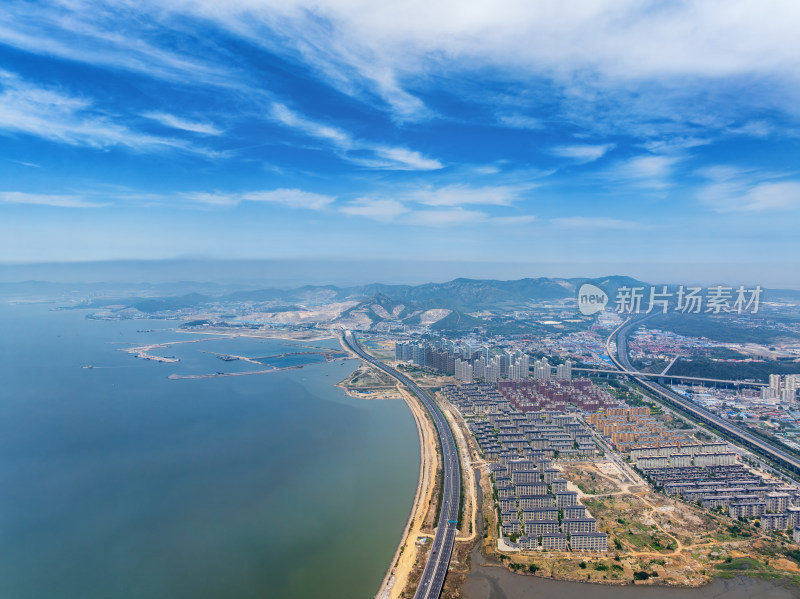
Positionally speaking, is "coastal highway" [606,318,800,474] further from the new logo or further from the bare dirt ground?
the new logo

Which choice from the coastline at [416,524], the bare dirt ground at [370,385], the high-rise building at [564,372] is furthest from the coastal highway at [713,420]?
the bare dirt ground at [370,385]

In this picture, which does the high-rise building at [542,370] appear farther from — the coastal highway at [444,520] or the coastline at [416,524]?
the coastline at [416,524]

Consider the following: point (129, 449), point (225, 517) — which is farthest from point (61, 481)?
point (225, 517)

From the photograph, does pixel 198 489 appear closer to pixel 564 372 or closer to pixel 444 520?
pixel 444 520

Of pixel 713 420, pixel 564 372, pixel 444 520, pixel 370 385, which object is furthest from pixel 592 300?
pixel 444 520

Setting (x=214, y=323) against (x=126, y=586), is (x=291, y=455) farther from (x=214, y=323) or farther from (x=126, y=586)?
(x=214, y=323)

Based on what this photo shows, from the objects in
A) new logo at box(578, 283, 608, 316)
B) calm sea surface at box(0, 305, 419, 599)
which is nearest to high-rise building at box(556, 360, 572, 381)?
calm sea surface at box(0, 305, 419, 599)
